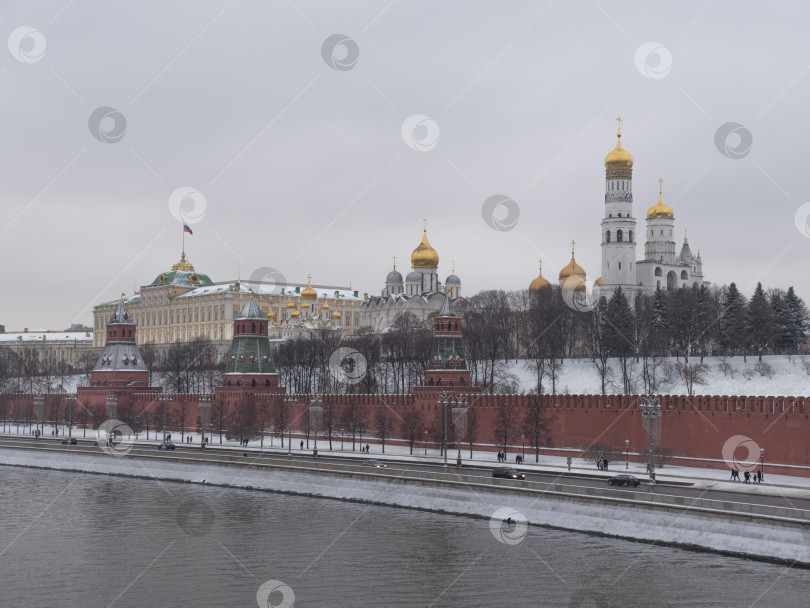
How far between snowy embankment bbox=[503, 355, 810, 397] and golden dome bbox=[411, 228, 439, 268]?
1672 inches

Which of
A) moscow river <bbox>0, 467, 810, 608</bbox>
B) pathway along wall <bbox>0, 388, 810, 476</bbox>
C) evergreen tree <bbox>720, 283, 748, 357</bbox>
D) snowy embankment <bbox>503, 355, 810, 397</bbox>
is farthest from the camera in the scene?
evergreen tree <bbox>720, 283, 748, 357</bbox>

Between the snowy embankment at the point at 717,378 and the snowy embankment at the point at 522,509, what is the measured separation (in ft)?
91.0

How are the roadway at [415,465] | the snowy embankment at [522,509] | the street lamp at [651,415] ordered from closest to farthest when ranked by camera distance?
the snowy embankment at [522,509]
the roadway at [415,465]
the street lamp at [651,415]

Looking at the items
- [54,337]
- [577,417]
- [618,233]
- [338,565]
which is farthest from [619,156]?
[54,337]

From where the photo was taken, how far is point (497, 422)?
49531mm

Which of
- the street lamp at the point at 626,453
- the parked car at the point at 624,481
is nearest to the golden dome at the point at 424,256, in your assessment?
the street lamp at the point at 626,453

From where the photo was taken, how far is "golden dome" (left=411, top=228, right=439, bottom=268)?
114 m

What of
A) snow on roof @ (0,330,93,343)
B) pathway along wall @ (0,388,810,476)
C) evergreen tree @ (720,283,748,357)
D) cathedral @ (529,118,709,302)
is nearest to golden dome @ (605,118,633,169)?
cathedral @ (529,118,709,302)

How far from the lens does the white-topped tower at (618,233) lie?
3634 inches

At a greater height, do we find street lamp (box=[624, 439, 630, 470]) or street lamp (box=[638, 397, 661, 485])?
street lamp (box=[638, 397, 661, 485])

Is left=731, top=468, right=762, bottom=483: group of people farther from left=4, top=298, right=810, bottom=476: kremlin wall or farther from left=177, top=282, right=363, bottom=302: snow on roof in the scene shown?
left=177, top=282, right=363, bottom=302: snow on roof

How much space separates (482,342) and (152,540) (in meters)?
47.4

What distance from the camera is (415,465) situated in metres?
43.0

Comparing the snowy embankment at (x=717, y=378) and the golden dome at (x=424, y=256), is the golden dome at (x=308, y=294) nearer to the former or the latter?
the golden dome at (x=424, y=256)
